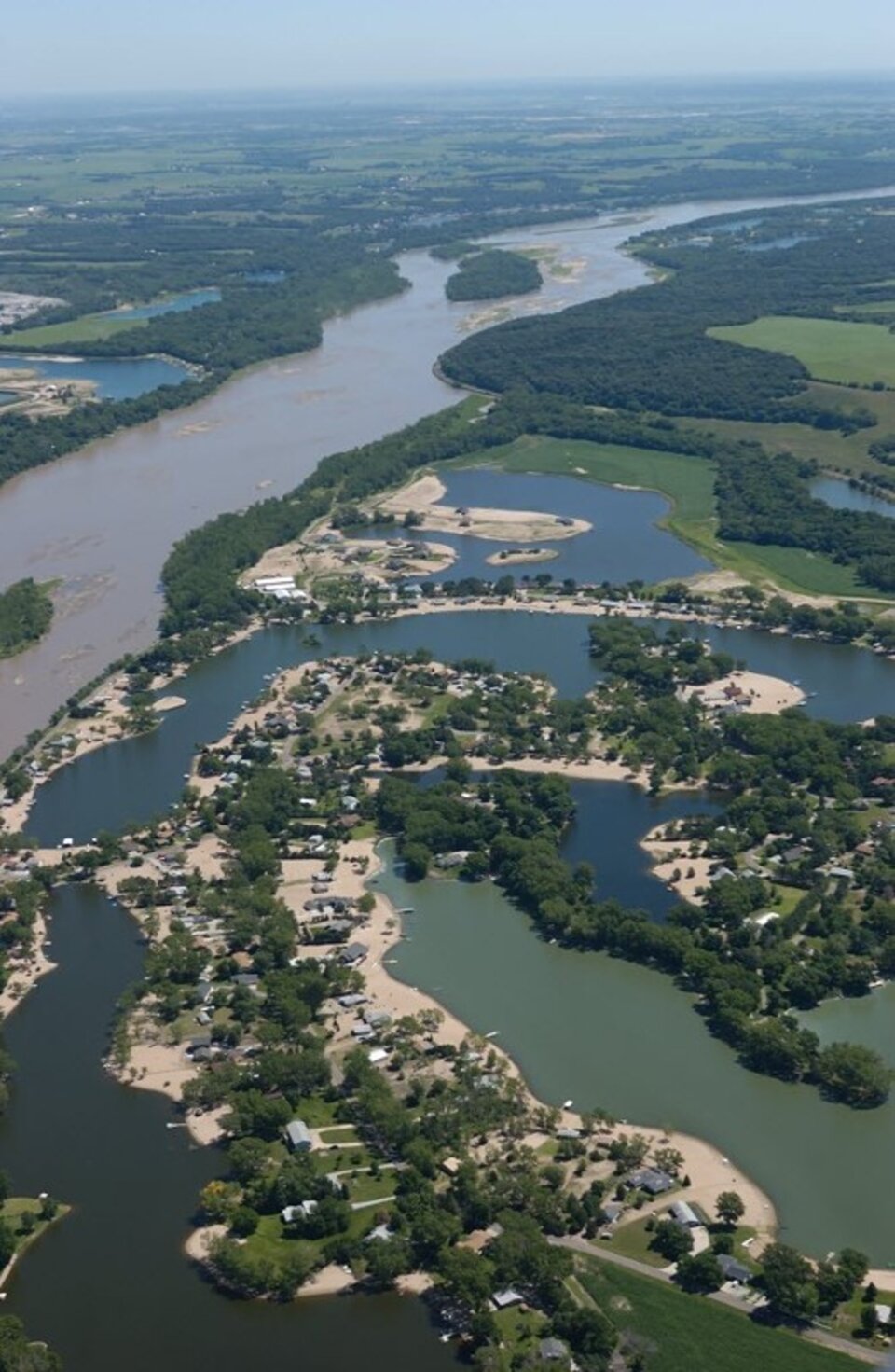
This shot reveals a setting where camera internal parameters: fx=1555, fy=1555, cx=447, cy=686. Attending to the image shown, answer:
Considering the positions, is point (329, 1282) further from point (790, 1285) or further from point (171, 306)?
point (171, 306)

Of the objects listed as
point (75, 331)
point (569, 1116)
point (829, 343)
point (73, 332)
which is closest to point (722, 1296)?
point (569, 1116)

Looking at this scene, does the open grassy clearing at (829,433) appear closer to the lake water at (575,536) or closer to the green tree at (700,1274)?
the lake water at (575,536)

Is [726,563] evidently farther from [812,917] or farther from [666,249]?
[666,249]

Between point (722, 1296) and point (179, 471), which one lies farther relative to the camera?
point (179, 471)

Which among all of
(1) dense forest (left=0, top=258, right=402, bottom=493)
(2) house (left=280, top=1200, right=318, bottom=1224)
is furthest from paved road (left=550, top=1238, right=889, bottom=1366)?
(1) dense forest (left=0, top=258, right=402, bottom=493)

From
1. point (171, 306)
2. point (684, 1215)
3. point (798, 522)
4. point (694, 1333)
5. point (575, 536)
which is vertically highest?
point (171, 306)

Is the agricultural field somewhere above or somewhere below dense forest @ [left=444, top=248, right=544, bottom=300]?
below

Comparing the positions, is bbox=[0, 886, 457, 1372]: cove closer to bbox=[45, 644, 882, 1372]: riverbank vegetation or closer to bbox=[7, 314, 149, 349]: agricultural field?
bbox=[45, 644, 882, 1372]: riverbank vegetation

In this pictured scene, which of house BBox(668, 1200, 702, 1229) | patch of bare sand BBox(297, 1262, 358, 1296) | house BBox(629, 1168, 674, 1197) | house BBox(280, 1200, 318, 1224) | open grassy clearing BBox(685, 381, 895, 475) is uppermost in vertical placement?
open grassy clearing BBox(685, 381, 895, 475)
